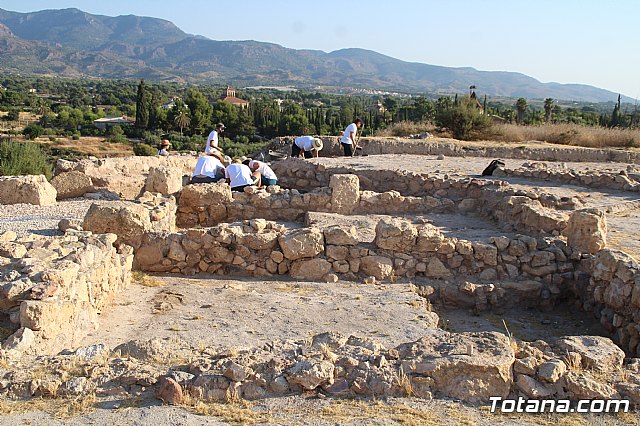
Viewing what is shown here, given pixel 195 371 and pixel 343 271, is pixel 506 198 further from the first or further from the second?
pixel 195 371

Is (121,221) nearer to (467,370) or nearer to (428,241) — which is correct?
(428,241)

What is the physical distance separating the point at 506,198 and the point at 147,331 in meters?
6.84

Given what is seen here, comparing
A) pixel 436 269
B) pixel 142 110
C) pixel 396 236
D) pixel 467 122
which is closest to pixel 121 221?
pixel 396 236

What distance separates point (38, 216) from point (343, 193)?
5.05 m

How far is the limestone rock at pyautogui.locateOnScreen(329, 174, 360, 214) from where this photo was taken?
1086 centimetres

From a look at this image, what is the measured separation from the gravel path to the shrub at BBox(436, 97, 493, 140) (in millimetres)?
16660

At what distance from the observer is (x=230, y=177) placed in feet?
36.2

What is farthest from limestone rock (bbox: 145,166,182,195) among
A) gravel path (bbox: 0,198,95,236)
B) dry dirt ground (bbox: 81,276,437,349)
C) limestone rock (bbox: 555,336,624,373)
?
limestone rock (bbox: 555,336,624,373)

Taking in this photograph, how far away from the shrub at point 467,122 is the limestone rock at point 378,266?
17129 mm

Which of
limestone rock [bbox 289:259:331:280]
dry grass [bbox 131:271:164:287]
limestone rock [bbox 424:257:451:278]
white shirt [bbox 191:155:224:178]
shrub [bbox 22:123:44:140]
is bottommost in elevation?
shrub [bbox 22:123:44:140]

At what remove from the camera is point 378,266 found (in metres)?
7.88

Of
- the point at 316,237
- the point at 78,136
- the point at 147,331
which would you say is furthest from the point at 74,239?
the point at 78,136

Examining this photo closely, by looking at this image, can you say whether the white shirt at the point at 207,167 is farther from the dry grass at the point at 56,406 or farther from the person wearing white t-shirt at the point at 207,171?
the dry grass at the point at 56,406

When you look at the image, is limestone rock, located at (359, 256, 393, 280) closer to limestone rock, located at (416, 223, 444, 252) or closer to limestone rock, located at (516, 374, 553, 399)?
limestone rock, located at (416, 223, 444, 252)
